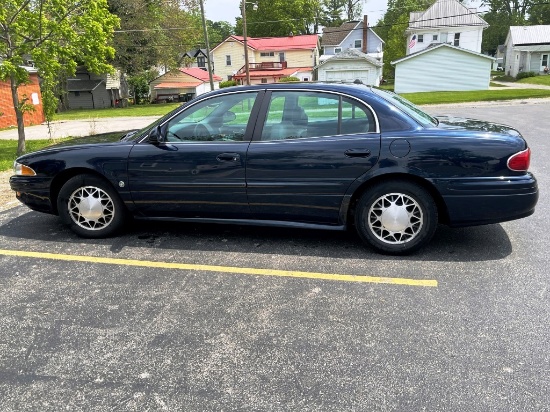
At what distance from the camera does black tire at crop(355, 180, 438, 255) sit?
402cm

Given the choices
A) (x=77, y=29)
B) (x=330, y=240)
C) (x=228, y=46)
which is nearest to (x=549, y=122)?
(x=330, y=240)

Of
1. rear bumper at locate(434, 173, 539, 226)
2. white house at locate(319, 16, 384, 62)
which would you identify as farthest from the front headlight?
white house at locate(319, 16, 384, 62)

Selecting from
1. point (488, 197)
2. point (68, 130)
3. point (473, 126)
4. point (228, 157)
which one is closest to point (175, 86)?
point (68, 130)

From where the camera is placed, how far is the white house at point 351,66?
135ft

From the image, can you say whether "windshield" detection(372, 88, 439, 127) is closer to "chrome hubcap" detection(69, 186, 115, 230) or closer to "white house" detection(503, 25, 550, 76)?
"chrome hubcap" detection(69, 186, 115, 230)

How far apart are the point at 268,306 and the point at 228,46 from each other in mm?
57146

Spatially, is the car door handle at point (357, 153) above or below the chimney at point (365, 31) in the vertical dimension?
below

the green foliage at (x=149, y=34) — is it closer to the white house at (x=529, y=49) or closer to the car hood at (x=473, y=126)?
the white house at (x=529, y=49)

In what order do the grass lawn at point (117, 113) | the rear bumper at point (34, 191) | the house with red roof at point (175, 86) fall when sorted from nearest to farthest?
1. the rear bumper at point (34, 191)
2. the grass lawn at point (117, 113)
3. the house with red roof at point (175, 86)

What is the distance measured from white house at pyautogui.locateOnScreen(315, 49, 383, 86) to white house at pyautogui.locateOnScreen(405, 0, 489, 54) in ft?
30.9

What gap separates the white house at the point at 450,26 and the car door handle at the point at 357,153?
159 feet

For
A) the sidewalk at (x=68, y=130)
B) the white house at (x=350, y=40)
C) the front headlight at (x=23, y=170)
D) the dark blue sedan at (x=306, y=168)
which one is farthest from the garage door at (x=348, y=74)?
the front headlight at (x=23, y=170)

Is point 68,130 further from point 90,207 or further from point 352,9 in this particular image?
point 352,9

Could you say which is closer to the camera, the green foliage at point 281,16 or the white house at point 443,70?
the white house at point 443,70
